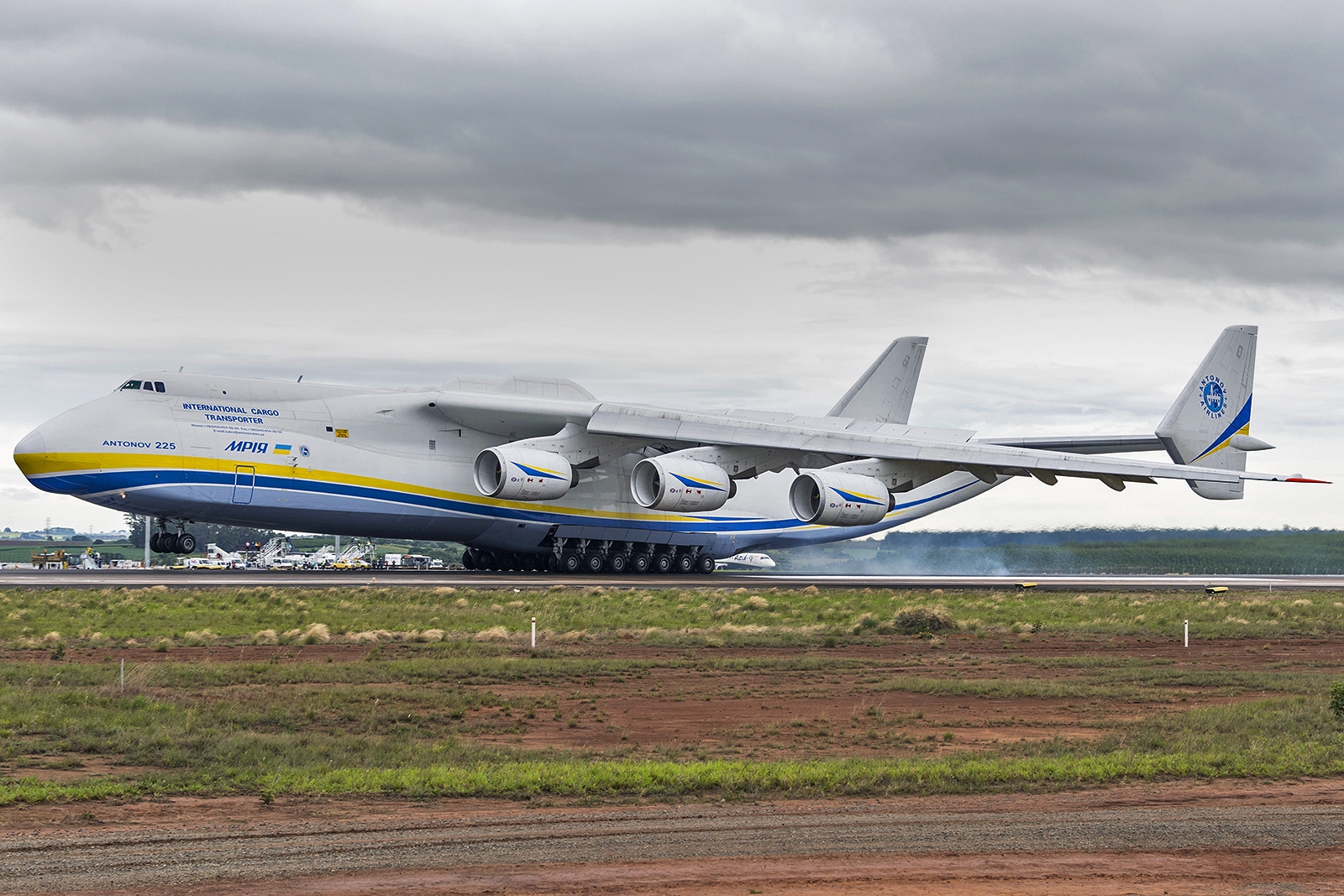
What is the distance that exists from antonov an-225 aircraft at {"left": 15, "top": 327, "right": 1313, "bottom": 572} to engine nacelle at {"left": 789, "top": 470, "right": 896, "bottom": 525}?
0.18 feet

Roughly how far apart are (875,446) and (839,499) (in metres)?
2.18

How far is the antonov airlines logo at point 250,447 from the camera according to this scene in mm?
30656

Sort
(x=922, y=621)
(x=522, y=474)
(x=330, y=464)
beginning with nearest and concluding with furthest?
1. (x=922, y=621)
2. (x=330, y=464)
3. (x=522, y=474)

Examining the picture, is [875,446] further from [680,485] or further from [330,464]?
[330,464]

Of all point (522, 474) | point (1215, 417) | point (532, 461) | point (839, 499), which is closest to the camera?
point (839, 499)

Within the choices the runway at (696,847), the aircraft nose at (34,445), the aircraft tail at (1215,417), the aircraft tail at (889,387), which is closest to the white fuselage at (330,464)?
the aircraft nose at (34,445)

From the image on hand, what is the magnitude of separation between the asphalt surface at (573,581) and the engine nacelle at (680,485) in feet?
6.74

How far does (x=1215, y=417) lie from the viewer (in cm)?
3738

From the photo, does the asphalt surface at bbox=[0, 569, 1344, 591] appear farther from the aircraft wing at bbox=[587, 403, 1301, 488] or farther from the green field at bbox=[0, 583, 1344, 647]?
the aircraft wing at bbox=[587, 403, 1301, 488]

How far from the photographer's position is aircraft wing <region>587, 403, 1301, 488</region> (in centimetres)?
3186

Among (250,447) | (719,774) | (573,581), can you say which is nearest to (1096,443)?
(573,581)

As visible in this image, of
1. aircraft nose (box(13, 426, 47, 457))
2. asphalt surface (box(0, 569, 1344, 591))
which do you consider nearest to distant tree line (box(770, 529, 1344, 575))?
asphalt surface (box(0, 569, 1344, 591))

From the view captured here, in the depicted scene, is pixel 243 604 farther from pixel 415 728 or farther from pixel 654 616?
pixel 415 728

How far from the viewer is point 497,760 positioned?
10.8 meters
